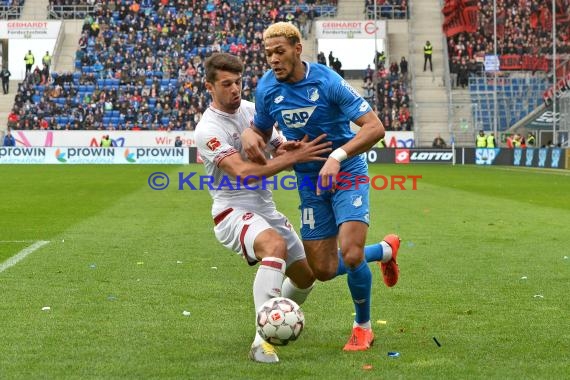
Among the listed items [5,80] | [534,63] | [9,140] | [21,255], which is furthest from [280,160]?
[5,80]

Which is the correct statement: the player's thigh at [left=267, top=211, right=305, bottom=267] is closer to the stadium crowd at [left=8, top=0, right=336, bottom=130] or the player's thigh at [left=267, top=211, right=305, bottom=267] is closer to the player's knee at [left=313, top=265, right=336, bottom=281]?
the player's knee at [left=313, top=265, right=336, bottom=281]

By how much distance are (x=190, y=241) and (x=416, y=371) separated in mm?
8650

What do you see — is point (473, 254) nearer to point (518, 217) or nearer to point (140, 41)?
point (518, 217)

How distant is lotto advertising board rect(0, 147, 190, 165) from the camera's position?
50.8 meters

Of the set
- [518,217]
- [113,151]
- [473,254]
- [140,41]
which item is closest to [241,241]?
[473,254]

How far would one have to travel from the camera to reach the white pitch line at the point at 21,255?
11.5 meters

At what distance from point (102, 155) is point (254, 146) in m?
44.6

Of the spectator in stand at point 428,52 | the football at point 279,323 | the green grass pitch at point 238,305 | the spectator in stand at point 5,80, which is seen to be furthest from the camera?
the spectator in stand at point 5,80

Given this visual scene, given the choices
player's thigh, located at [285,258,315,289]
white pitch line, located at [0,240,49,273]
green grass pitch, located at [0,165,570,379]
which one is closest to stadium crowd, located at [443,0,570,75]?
green grass pitch, located at [0,165,570,379]

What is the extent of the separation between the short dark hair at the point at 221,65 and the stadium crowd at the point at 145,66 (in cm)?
4703

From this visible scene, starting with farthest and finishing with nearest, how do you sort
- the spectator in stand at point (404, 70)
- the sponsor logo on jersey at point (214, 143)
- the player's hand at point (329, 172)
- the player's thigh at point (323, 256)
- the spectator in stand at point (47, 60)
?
1. the spectator in stand at point (47, 60)
2. the spectator in stand at point (404, 70)
3. the player's thigh at point (323, 256)
4. the sponsor logo on jersey at point (214, 143)
5. the player's hand at point (329, 172)

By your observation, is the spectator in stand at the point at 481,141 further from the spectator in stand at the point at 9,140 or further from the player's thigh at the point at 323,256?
the player's thigh at the point at 323,256

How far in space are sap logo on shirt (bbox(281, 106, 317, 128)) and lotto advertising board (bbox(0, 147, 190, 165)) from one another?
4356cm

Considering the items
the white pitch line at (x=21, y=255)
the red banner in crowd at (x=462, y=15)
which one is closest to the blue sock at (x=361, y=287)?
the white pitch line at (x=21, y=255)
